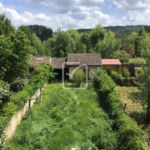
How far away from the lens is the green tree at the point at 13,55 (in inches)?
420

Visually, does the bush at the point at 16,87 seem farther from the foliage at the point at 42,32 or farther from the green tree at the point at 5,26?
the foliage at the point at 42,32

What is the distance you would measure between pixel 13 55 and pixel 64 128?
698 cm

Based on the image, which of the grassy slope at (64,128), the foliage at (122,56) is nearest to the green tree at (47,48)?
the foliage at (122,56)

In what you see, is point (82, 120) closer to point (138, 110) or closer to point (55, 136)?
point (55, 136)

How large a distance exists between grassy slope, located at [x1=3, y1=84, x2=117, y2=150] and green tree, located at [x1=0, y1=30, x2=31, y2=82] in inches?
133

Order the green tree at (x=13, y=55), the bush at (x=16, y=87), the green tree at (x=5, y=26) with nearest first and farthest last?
the green tree at (x=13, y=55) → the bush at (x=16, y=87) → the green tree at (x=5, y=26)

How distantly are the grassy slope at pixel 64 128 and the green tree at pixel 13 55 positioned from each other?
337 centimetres

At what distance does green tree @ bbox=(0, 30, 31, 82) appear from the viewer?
1067 centimetres

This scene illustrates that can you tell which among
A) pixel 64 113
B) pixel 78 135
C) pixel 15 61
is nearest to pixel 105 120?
pixel 78 135

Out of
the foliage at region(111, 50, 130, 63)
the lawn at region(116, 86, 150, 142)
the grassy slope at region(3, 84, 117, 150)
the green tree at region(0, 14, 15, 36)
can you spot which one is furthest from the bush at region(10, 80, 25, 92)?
the foliage at region(111, 50, 130, 63)

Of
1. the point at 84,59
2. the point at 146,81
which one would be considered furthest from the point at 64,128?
the point at 84,59

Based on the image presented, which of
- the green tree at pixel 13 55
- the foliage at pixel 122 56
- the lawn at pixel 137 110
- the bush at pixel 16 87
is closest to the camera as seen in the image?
the lawn at pixel 137 110

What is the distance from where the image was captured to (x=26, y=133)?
7.33 metres

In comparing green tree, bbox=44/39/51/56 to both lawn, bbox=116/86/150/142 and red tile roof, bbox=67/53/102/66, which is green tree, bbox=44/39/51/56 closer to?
red tile roof, bbox=67/53/102/66
